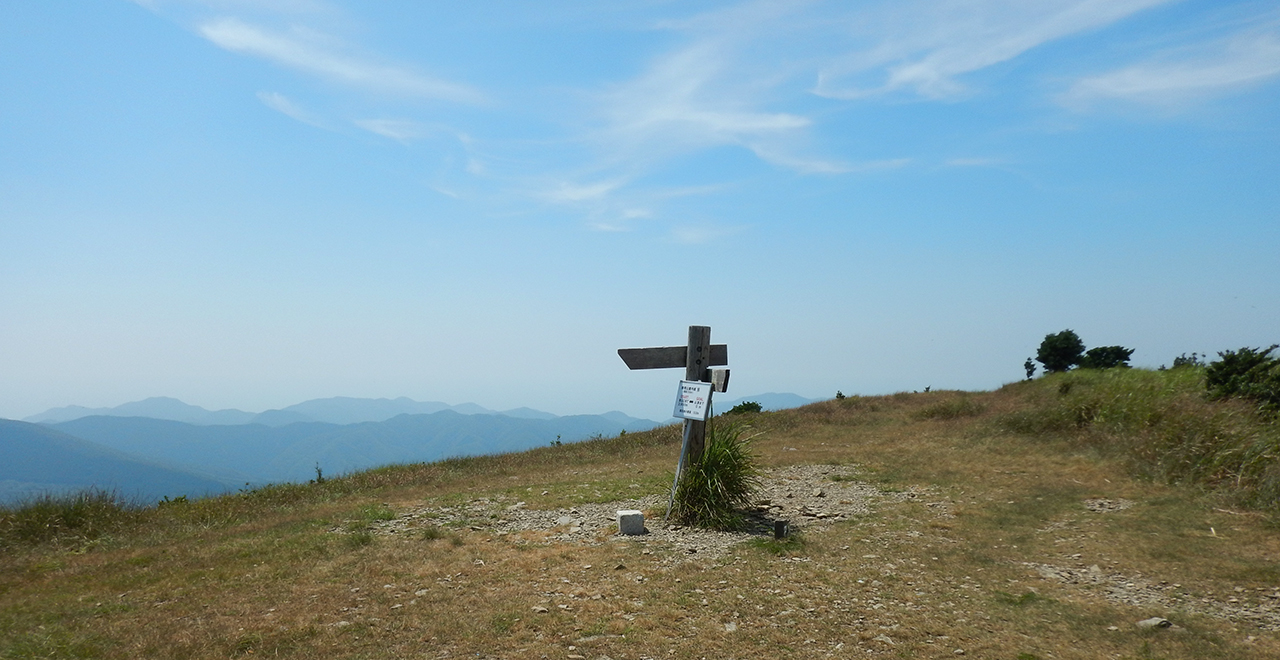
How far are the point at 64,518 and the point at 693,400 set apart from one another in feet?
29.9

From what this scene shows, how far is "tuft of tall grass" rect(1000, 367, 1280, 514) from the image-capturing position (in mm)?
10523

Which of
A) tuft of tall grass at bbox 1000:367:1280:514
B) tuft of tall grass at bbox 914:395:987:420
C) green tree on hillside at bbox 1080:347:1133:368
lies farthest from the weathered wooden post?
green tree on hillside at bbox 1080:347:1133:368

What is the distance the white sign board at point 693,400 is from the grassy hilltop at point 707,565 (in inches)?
60.5

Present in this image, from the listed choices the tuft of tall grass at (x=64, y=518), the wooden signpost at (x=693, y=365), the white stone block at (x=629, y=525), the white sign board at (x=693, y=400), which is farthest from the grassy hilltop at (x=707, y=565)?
the white sign board at (x=693, y=400)

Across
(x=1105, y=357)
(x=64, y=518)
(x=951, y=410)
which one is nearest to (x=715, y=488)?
(x=64, y=518)

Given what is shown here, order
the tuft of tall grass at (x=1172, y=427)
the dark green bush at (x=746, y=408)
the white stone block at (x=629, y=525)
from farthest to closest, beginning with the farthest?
the dark green bush at (x=746, y=408), the tuft of tall grass at (x=1172, y=427), the white stone block at (x=629, y=525)

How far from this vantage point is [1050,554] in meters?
8.32

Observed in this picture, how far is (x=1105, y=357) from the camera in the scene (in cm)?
2742

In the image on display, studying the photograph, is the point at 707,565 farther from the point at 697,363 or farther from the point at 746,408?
the point at 746,408

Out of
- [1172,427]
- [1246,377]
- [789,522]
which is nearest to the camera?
[789,522]

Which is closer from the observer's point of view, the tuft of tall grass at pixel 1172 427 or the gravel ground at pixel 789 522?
the gravel ground at pixel 789 522

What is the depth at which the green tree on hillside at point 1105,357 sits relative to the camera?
26.9 meters

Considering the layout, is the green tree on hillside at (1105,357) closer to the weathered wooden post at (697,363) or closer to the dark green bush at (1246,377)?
the dark green bush at (1246,377)

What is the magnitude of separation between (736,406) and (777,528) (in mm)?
18701
